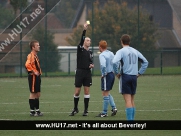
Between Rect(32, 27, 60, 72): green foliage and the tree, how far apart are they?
219 centimetres

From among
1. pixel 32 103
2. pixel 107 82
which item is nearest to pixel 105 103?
pixel 107 82

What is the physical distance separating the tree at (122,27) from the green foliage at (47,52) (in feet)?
7.17

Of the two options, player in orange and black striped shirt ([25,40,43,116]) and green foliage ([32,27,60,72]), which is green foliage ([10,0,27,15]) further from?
player in orange and black striped shirt ([25,40,43,116])

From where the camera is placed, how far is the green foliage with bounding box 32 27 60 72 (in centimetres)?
3459

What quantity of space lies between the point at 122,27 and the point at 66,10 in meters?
4.63

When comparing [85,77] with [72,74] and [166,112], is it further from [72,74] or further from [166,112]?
[72,74]

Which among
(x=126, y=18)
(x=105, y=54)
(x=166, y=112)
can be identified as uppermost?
(x=126, y=18)

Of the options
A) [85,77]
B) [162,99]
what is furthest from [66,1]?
[85,77]

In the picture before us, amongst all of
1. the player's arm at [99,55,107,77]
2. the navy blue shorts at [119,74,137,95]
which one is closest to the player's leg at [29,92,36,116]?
the player's arm at [99,55,107,77]

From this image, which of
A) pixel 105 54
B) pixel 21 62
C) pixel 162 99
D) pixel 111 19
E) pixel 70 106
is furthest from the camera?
pixel 111 19

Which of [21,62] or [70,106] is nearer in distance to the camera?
[70,106]

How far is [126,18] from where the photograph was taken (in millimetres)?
36250

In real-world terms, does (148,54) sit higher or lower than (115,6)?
lower

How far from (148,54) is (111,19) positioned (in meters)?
3.53
